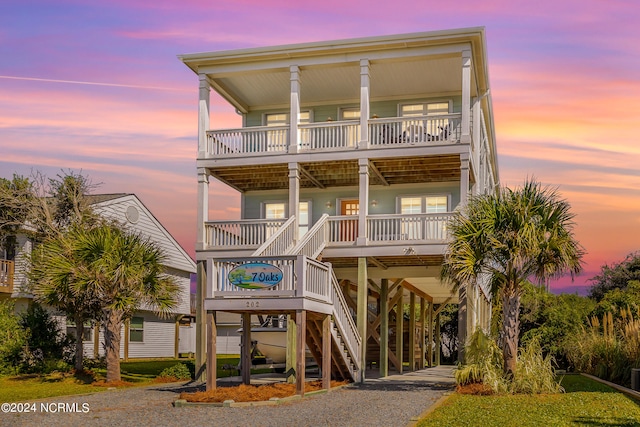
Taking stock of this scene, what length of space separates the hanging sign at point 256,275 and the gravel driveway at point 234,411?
9.22 feet

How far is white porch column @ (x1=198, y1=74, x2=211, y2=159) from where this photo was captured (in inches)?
1048

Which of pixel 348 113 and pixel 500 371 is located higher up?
pixel 348 113

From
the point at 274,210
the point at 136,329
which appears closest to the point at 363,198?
the point at 274,210

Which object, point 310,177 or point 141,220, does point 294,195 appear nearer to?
point 310,177

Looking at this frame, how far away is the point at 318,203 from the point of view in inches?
1164

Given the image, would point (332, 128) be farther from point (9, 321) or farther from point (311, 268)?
point (9, 321)

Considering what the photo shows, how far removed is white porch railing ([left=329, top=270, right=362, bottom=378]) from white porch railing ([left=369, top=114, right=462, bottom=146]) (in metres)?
5.30

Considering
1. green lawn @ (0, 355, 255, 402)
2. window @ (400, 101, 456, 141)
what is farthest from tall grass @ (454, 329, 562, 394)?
green lawn @ (0, 355, 255, 402)

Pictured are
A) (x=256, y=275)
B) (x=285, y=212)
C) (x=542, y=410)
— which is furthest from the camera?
(x=285, y=212)

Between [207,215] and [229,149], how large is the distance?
88.4 inches

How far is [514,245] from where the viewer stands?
2033 cm

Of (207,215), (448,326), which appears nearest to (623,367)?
(207,215)

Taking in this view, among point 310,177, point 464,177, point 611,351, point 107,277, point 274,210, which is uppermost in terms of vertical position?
point 310,177

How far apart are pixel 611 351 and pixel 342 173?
10.0 m
